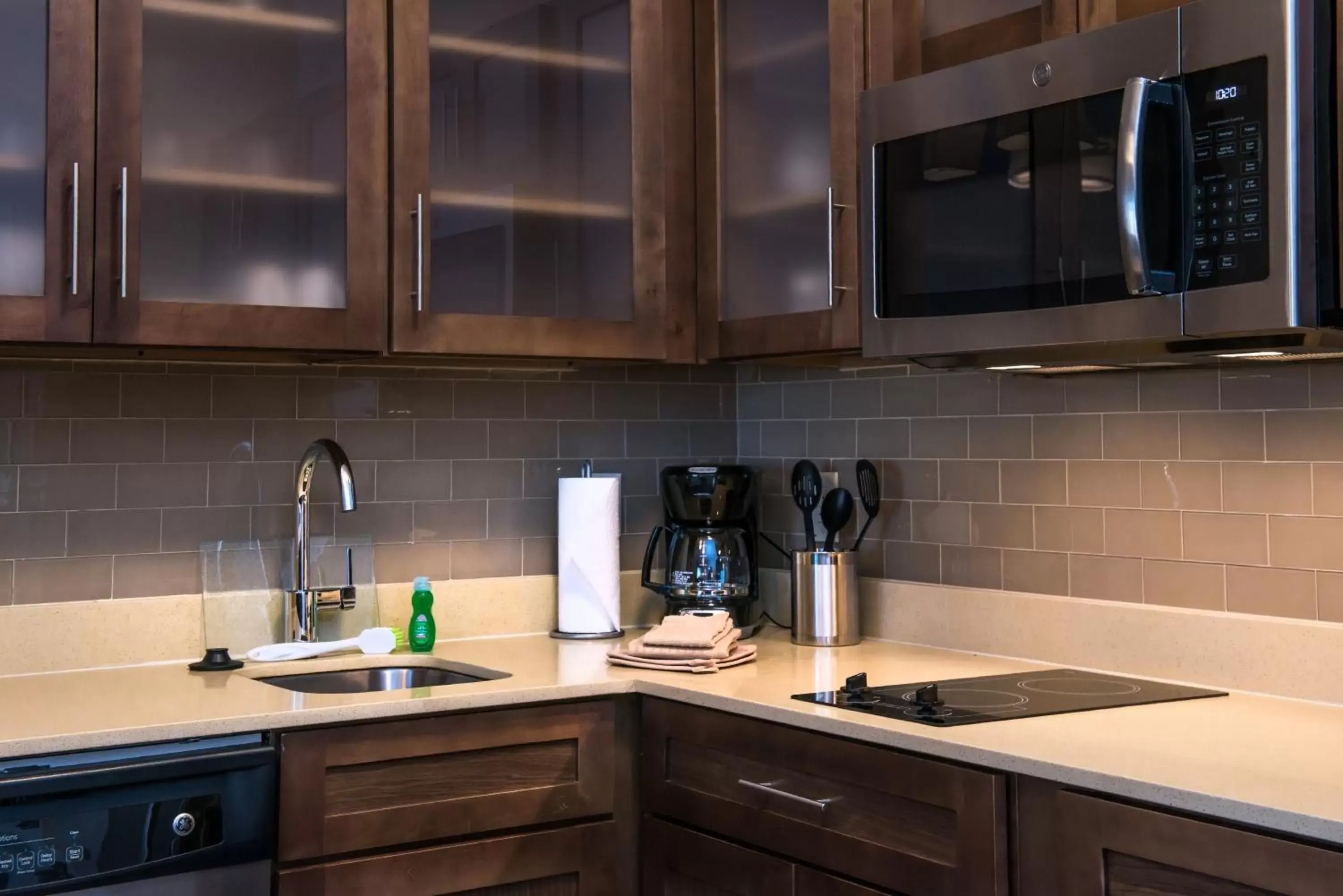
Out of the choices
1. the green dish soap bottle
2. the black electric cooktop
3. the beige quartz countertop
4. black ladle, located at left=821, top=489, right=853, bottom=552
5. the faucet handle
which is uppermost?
black ladle, located at left=821, top=489, right=853, bottom=552

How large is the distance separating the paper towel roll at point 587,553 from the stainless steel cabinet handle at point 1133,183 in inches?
52.6

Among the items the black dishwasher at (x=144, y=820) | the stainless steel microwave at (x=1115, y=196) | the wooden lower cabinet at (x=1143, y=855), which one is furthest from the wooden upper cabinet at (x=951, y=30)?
the black dishwasher at (x=144, y=820)

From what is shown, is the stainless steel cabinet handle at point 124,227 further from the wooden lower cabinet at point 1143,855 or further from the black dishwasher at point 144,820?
the wooden lower cabinet at point 1143,855

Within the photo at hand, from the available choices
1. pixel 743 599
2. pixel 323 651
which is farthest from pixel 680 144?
pixel 323 651

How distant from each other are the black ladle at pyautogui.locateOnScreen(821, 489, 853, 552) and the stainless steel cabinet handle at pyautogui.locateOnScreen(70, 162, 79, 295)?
Result: 1.41m

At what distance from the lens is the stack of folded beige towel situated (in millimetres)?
2350

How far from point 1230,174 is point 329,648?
5.65 ft

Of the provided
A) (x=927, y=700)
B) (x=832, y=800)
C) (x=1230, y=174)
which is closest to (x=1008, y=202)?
(x=1230, y=174)

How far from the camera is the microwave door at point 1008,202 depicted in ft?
6.01

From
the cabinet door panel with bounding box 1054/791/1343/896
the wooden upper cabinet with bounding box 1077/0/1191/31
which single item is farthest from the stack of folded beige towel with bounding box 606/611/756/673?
the wooden upper cabinet with bounding box 1077/0/1191/31

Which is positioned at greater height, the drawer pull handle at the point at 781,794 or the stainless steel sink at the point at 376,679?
the stainless steel sink at the point at 376,679

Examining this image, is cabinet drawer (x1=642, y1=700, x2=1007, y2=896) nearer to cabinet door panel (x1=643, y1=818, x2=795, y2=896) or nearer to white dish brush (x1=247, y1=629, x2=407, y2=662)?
cabinet door panel (x1=643, y1=818, x2=795, y2=896)

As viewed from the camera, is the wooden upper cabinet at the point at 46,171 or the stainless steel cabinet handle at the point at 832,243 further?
the stainless steel cabinet handle at the point at 832,243

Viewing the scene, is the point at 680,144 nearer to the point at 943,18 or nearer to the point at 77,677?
the point at 943,18
